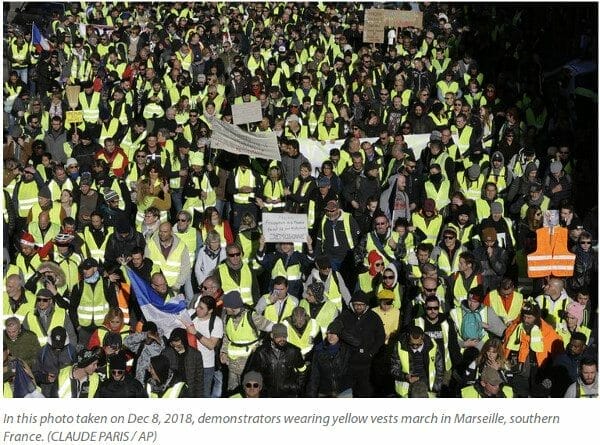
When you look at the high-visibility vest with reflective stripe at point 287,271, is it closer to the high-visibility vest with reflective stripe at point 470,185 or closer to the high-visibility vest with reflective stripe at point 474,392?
the high-visibility vest with reflective stripe at point 474,392

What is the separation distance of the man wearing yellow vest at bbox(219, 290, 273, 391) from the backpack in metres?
1.70

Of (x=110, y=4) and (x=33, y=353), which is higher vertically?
(x=110, y=4)

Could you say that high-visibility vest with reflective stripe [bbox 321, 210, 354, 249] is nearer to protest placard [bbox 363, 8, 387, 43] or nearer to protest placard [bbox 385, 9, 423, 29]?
protest placard [bbox 363, 8, 387, 43]

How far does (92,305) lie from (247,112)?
6493 mm

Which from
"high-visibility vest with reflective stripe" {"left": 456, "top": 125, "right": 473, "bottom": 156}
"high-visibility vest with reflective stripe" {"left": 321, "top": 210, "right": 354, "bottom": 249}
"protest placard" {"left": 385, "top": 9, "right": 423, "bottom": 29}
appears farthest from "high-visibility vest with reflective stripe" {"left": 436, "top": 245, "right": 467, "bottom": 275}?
"protest placard" {"left": 385, "top": 9, "right": 423, "bottom": 29}

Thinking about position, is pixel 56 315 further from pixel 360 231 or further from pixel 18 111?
pixel 18 111

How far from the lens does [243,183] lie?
581 inches

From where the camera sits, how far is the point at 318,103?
60.5 ft

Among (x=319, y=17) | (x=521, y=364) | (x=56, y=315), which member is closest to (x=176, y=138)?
(x=56, y=315)

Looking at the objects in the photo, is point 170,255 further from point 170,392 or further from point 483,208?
point 483,208

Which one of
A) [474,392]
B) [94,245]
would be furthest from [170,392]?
[94,245]

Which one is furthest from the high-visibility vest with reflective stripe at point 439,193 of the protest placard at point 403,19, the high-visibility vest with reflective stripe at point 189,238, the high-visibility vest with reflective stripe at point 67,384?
the protest placard at point 403,19

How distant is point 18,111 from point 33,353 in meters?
8.97
